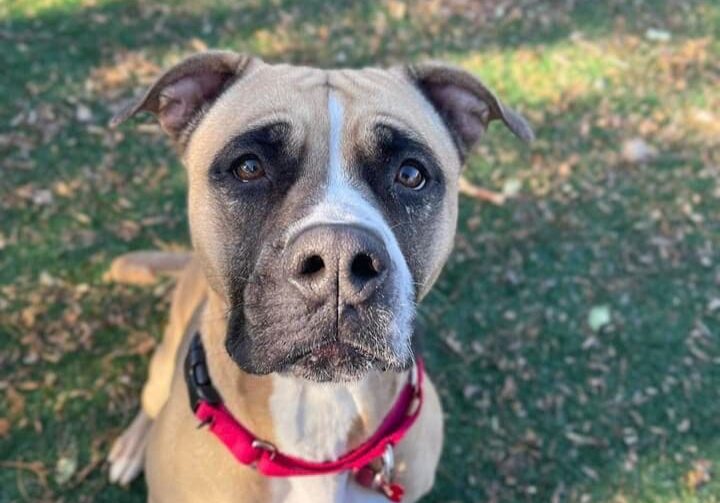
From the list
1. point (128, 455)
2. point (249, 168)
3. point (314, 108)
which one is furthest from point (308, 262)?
point (128, 455)

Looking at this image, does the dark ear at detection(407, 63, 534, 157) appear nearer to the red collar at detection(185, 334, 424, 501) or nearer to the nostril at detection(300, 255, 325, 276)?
the red collar at detection(185, 334, 424, 501)

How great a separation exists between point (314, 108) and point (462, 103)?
27.0 inches

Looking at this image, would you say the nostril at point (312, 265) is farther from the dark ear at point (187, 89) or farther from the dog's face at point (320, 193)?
the dark ear at point (187, 89)

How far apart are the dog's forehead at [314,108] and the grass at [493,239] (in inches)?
81.5

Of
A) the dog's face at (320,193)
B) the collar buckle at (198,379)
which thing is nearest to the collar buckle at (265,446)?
the collar buckle at (198,379)

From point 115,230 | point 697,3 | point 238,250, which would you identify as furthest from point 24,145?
point 697,3

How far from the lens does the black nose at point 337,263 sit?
6.79 ft

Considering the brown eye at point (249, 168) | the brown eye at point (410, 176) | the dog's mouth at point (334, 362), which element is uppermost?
the brown eye at point (410, 176)

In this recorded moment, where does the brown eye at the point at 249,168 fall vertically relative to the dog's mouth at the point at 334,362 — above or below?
above

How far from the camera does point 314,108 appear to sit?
2.52m

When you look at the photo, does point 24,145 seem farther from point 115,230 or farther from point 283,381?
point 283,381

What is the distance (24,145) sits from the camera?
5336 mm

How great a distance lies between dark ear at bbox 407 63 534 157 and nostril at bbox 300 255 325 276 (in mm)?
1066

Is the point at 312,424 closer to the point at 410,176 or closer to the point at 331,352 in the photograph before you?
the point at 331,352
